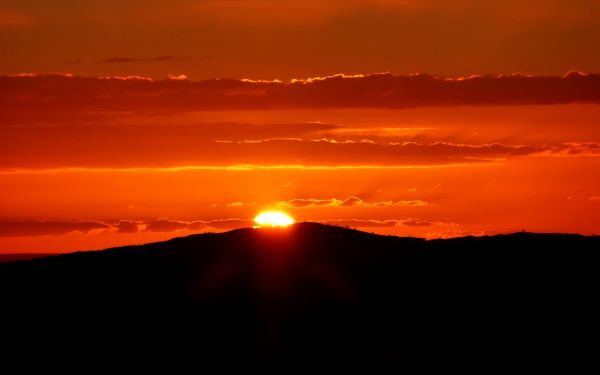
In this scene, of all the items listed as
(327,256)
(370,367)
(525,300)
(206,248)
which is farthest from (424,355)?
(206,248)

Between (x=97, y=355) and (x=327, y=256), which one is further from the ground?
(x=327, y=256)

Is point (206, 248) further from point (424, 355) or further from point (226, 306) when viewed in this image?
point (424, 355)

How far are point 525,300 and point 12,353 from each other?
1102 inches

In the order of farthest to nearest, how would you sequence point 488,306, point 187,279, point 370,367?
point 187,279 < point 488,306 < point 370,367

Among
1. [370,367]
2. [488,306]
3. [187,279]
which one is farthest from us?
[187,279]

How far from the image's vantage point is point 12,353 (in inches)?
2785

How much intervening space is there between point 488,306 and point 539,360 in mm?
6512

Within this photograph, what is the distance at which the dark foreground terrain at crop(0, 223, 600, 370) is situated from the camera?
68.9 metres

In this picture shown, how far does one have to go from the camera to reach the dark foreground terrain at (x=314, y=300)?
2714 inches

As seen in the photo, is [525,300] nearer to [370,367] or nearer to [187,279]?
[370,367]

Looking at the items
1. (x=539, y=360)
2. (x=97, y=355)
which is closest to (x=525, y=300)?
(x=539, y=360)

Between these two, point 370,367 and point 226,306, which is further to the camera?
point 226,306

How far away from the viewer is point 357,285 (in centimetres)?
7625

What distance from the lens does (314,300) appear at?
243ft
